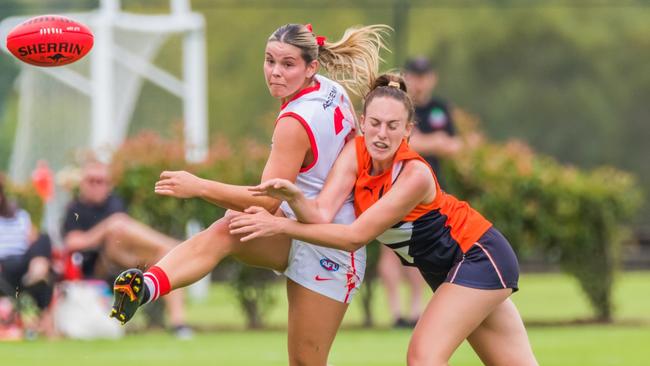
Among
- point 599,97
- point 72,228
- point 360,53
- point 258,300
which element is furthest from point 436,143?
point 599,97

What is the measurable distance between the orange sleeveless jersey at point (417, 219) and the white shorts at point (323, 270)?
21 centimetres

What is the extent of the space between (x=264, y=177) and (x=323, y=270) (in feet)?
1.58

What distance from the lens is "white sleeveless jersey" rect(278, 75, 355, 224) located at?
4961mm

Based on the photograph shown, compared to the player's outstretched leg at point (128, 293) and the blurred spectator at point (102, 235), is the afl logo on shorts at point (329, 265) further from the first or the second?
the blurred spectator at point (102, 235)

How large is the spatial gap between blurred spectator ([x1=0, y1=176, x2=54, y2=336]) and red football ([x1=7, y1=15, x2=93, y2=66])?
412 centimetres

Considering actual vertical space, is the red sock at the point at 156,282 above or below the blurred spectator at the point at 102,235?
above

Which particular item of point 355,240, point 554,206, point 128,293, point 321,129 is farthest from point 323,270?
point 554,206

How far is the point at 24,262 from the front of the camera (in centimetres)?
956

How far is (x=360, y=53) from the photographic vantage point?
17.3 ft

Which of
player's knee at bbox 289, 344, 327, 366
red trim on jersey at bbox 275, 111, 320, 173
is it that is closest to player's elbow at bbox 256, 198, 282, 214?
red trim on jersey at bbox 275, 111, 320, 173

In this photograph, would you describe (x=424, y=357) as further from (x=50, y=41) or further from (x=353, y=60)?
(x=50, y=41)

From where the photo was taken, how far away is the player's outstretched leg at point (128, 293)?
4.71m

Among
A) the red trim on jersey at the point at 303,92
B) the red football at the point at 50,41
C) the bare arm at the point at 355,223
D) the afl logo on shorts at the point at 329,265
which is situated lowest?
the afl logo on shorts at the point at 329,265

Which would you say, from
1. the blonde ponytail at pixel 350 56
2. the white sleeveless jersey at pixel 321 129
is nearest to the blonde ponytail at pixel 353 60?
the blonde ponytail at pixel 350 56
